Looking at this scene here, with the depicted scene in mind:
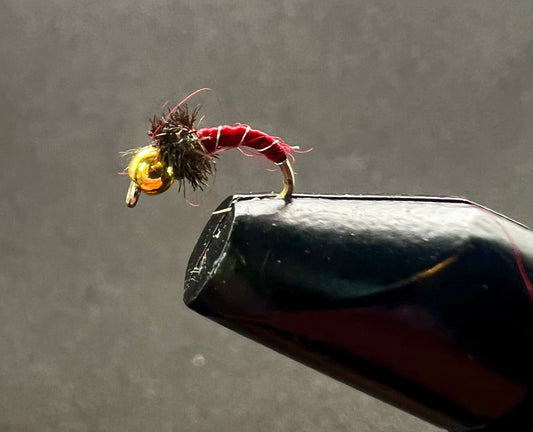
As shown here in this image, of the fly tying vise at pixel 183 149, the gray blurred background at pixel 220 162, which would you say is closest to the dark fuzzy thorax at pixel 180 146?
the fly tying vise at pixel 183 149

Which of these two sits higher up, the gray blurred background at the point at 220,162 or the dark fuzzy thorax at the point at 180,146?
the dark fuzzy thorax at the point at 180,146

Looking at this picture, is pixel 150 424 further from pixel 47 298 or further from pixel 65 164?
pixel 65 164

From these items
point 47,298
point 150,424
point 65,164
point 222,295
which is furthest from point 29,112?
point 222,295

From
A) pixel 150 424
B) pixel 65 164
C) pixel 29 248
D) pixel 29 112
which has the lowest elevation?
pixel 150 424

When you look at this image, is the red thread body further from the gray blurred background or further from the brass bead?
the gray blurred background

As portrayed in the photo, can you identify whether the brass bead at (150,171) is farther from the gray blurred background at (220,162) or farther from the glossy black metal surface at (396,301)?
the gray blurred background at (220,162)

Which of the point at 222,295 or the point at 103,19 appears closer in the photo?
the point at 222,295

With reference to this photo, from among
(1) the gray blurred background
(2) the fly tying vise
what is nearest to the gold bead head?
(2) the fly tying vise
